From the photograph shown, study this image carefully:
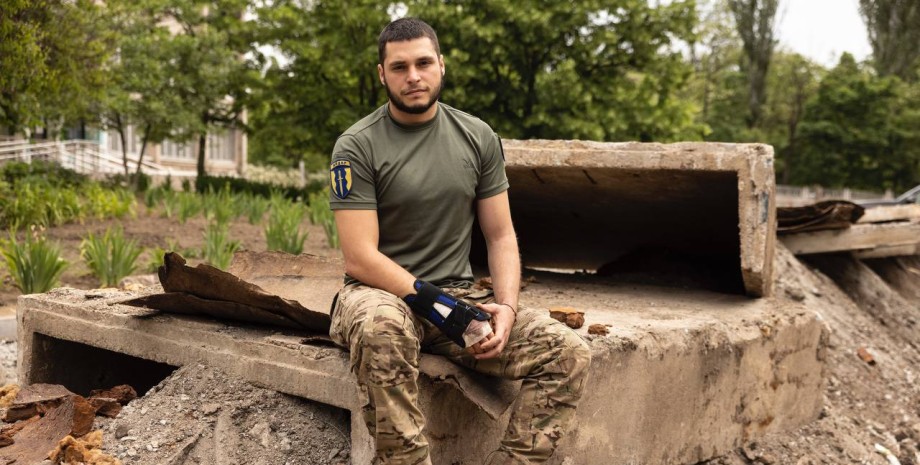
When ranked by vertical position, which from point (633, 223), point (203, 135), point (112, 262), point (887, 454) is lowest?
point (887, 454)

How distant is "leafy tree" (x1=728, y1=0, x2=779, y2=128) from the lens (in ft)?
102

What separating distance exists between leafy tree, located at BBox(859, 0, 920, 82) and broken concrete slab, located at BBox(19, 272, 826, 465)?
31.3 meters

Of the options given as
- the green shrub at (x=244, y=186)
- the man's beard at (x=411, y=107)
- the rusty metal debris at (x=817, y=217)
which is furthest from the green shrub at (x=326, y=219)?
the green shrub at (x=244, y=186)

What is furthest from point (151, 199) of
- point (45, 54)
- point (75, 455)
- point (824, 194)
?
point (824, 194)

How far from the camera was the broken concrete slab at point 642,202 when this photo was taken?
400 cm

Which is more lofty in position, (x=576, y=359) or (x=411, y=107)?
(x=411, y=107)

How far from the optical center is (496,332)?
2539 mm

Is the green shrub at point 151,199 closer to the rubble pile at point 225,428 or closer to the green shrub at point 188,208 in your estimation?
the green shrub at point 188,208

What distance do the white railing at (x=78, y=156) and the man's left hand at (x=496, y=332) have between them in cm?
1535

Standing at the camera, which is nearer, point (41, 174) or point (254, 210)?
point (254, 210)

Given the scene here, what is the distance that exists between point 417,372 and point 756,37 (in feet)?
104

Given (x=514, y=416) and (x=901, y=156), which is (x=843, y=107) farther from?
(x=514, y=416)

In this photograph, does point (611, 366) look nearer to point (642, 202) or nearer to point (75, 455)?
point (75, 455)

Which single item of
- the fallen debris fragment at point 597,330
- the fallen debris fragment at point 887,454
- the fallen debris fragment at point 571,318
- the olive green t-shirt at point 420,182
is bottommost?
the fallen debris fragment at point 887,454
